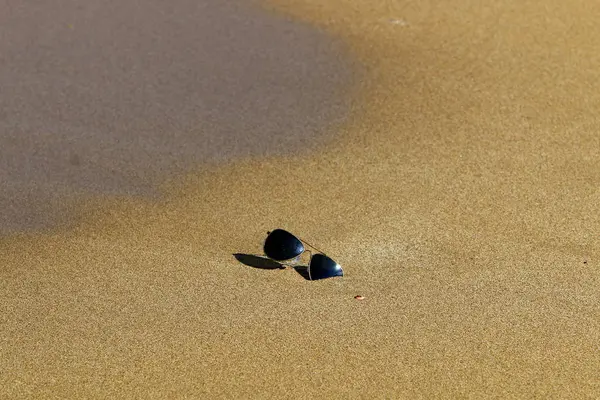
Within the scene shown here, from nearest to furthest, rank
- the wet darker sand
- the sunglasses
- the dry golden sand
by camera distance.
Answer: the dry golden sand → the sunglasses → the wet darker sand

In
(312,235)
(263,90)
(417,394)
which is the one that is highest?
(263,90)

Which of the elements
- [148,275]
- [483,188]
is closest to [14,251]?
[148,275]

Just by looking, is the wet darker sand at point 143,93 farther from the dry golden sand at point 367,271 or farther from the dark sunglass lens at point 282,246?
the dark sunglass lens at point 282,246

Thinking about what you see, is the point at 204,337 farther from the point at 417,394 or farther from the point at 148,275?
the point at 417,394

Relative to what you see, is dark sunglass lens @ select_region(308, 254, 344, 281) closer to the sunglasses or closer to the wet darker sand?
the sunglasses

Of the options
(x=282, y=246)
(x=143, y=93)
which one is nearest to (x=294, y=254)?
(x=282, y=246)

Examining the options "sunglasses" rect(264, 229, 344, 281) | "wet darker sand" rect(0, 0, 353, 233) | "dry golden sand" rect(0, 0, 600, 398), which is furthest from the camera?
"wet darker sand" rect(0, 0, 353, 233)

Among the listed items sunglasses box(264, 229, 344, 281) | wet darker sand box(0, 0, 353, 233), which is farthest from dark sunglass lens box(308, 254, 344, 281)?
wet darker sand box(0, 0, 353, 233)
